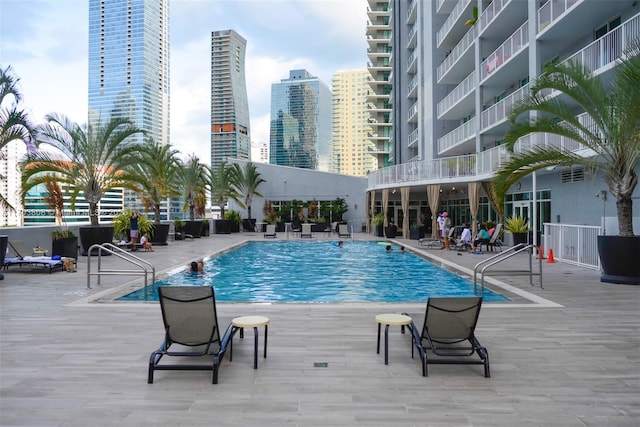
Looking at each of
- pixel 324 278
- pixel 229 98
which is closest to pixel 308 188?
pixel 324 278

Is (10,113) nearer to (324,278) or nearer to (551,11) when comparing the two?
(324,278)

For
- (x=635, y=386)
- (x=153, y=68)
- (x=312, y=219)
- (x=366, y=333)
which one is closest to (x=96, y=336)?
(x=366, y=333)

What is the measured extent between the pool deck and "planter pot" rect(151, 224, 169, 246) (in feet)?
44.6

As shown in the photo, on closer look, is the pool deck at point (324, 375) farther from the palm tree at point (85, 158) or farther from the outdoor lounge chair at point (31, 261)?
the palm tree at point (85, 158)

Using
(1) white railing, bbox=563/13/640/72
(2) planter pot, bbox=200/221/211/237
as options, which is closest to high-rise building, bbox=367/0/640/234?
(1) white railing, bbox=563/13/640/72

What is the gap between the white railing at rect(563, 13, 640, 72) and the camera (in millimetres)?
12883

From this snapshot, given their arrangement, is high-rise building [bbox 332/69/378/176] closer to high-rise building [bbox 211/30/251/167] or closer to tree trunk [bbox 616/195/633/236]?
high-rise building [bbox 211/30/251/167]

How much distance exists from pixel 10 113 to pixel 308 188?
2602cm

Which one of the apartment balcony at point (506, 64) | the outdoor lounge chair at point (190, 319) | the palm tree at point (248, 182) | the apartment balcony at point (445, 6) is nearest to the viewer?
the outdoor lounge chair at point (190, 319)

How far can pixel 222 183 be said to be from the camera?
108 feet

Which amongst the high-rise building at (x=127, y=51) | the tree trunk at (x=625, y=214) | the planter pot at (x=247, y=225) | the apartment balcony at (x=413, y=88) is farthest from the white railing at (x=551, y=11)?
the high-rise building at (x=127, y=51)

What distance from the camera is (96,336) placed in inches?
226

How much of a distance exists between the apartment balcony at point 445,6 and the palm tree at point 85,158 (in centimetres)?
2347

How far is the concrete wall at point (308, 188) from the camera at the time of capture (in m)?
35.5
